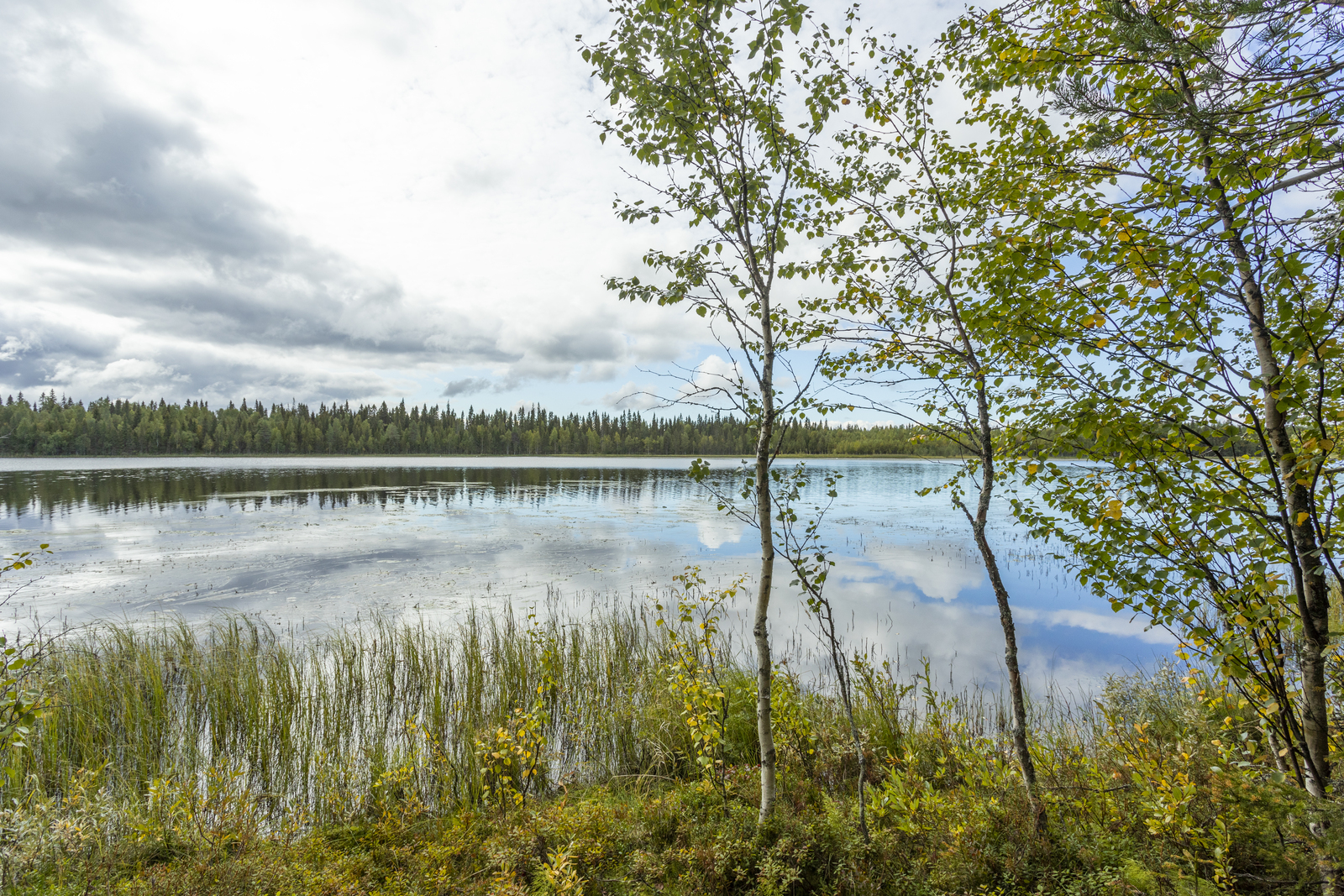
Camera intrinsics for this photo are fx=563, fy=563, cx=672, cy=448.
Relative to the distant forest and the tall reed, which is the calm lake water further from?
the distant forest

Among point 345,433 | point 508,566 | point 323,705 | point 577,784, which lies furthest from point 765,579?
point 345,433

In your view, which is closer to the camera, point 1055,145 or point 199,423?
point 1055,145

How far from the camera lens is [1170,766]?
156 inches

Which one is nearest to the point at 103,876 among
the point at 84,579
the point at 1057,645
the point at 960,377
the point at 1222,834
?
the point at 1222,834

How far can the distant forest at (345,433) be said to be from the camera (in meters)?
93.1

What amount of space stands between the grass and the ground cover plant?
0.03 m

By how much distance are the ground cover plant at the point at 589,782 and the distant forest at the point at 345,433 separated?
223 ft

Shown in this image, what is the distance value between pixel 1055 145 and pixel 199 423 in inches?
5493

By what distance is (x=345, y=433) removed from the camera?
11769 cm

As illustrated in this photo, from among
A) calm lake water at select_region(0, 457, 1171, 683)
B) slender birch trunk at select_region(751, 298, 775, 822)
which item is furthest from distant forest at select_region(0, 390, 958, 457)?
slender birch trunk at select_region(751, 298, 775, 822)

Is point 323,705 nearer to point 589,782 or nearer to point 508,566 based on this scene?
point 589,782

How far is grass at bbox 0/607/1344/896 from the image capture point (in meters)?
3.53

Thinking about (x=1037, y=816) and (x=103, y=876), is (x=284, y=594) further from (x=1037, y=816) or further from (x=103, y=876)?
(x=1037, y=816)

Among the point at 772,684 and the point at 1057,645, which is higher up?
the point at 772,684
